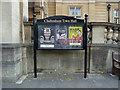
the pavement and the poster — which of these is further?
the poster

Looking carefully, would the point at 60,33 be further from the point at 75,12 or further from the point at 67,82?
the point at 75,12

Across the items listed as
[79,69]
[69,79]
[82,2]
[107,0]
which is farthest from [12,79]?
[107,0]

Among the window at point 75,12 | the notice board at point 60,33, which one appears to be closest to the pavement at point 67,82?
the notice board at point 60,33

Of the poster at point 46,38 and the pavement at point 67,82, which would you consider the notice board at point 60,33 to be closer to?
the poster at point 46,38

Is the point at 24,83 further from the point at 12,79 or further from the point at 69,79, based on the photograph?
the point at 69,79

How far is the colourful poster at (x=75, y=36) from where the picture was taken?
3.80m

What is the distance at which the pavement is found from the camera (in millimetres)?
3219

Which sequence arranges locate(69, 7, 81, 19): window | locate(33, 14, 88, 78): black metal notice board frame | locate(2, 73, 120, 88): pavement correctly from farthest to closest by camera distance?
locate(69, 7, 81, 19): window → locate(33, 14, 88, 78): black metal notice board frame → locate(2, 73, 120, 88): pavement

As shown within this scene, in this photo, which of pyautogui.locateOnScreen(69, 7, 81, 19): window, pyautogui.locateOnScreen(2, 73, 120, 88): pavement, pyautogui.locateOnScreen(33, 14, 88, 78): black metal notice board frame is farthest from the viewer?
pyautogui.locateOnScreen(69, 7, 81, 19): window

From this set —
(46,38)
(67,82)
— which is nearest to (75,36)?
(46,38)

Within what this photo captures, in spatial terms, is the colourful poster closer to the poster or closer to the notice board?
the notice board

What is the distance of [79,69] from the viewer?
430cm

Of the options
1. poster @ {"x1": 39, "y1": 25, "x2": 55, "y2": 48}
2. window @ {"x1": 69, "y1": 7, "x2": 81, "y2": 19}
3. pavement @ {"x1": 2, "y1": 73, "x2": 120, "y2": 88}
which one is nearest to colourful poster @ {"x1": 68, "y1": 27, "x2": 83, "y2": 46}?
poster @ {"x1": 39, "y1": 25, "x2": 55, "y2": 48}

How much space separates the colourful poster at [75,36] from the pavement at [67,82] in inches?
51.2
